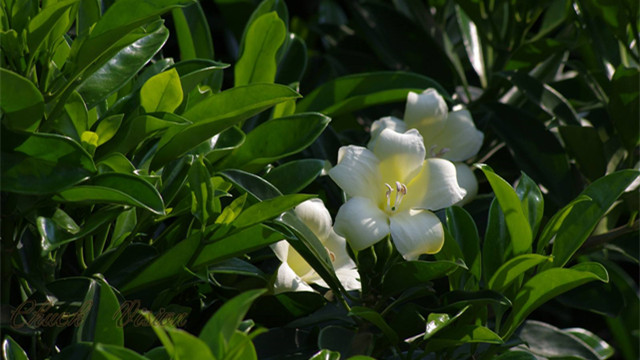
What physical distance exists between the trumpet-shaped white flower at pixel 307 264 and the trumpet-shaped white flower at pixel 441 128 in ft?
0.57

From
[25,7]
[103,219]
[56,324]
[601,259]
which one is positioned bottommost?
[601,259]

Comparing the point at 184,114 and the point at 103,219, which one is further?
the point at 184,114

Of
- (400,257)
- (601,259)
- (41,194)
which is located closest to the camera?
(41,194)

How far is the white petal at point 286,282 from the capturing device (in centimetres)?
90

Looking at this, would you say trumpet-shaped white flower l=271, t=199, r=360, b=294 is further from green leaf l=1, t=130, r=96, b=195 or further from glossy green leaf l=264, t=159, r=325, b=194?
green leaf l=1, t=130, r=96, b=195

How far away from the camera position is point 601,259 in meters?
1.27

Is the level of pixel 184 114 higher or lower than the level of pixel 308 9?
higher

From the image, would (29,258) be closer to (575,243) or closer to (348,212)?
(348,212)

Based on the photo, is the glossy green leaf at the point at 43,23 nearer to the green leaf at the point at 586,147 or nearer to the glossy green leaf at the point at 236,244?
the glossy green leaf at the point at 236,244

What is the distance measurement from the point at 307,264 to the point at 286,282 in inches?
3.6

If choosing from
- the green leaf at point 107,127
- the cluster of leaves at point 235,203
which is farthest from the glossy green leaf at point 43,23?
the green leaf at point 107,127

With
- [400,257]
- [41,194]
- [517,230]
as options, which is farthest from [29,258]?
[517,230]

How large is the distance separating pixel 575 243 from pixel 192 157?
476 millimetres

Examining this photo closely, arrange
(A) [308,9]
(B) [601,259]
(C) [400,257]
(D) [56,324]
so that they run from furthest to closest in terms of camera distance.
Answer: (A) [308,9]
(B) [601,259]
(C) [400,257]
(D) [56,324]
